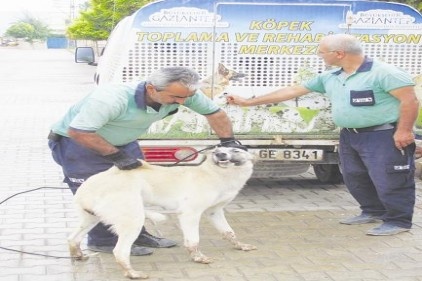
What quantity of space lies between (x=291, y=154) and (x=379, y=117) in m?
1.58

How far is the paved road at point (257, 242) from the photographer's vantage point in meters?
5.34

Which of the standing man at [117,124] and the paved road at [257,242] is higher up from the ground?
the standing man at [117,124]

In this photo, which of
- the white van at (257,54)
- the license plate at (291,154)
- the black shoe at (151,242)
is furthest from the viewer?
the license plate at (291,154)

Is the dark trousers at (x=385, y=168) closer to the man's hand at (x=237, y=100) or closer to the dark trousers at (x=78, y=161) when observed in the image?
the man's hand at (x=237, y=100)

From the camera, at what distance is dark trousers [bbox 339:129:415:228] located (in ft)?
20.6

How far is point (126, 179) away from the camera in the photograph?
17.0 ft

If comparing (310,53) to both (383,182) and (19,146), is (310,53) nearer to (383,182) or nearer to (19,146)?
(383,182)

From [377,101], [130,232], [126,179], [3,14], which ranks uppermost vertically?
[377,101]

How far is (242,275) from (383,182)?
5.64ft

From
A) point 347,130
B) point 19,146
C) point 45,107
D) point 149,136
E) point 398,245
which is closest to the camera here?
point 398,245

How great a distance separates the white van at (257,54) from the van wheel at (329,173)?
40.2 inches

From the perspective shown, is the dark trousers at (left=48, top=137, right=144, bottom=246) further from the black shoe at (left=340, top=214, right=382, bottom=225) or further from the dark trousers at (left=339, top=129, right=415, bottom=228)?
the black shoe at (left=340, top=214, right=382, bottom=225)

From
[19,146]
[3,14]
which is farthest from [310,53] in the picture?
[3,14]

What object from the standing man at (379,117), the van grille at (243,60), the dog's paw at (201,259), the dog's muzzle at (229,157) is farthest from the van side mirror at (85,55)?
the dog's paw at (201,259)
